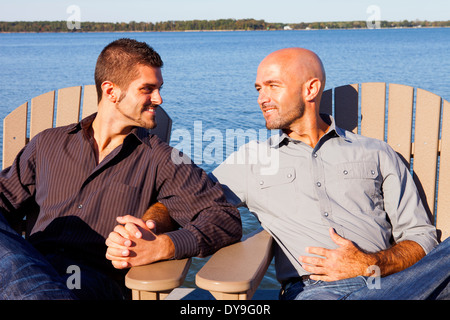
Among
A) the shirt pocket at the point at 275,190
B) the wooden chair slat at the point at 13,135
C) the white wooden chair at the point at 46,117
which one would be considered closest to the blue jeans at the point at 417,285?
the shirt pocket at the point at 275,190

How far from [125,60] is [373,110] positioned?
1.43 metres

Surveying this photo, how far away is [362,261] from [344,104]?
1.10m

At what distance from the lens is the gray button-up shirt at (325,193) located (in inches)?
92.3

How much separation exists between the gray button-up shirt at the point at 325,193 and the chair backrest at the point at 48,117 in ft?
2.08

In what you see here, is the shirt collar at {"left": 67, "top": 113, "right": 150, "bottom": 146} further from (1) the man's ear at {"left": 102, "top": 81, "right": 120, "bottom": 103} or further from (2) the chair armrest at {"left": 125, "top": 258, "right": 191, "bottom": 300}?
(2) the chair armrest at {"left": 125, "top": 258, "right": 191, "bottom": 300}

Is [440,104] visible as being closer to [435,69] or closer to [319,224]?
[319,224]

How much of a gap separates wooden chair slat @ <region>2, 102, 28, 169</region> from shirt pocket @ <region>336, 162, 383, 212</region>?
1.76 metres

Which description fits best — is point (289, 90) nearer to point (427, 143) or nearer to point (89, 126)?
point (427, 143)

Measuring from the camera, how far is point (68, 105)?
3.03m

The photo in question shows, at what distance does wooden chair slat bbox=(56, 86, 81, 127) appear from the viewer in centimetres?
301

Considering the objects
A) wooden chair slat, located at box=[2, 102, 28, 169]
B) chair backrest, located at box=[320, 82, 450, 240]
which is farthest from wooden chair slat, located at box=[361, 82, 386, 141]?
wooden chair slat, located at box=[2, 102, 28, 169]

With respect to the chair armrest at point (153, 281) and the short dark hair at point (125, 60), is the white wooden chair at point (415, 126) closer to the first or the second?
the short dark hair at point (125, 60)

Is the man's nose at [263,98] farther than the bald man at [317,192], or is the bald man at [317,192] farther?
the man's nose at [263,98]

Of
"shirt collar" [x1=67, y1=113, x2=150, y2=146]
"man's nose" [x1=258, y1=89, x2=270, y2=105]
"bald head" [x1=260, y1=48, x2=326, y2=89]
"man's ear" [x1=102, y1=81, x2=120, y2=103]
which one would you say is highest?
"bald head" [x1=260, y1=48, x2=326, y2=89]
